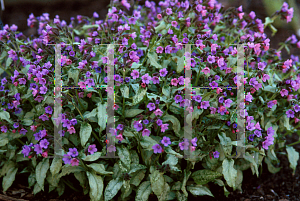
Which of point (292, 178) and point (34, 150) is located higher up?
point (34, 150)

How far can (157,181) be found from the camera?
1.98 meters

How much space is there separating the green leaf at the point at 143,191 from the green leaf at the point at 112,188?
13 cm

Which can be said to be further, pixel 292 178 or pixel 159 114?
pixel 292 178

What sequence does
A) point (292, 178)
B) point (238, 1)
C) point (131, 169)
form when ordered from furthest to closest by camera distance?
1. point (238, 1)
2. point (292, 178)
3. point (131, 169)

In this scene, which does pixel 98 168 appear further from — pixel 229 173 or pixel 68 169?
pixel 229 173

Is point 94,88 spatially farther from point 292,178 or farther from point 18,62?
point 292,178

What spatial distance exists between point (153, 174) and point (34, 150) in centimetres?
78

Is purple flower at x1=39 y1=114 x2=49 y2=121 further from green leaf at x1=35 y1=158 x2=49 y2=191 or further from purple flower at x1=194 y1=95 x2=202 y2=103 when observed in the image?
purple flower at x1=194 y1=95 x2=202 y2=103

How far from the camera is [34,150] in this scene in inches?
76.6

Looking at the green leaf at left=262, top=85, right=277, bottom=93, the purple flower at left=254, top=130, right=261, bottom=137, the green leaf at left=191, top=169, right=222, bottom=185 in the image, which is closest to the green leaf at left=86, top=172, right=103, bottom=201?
the green leaf at left=191, top=169, right=222, bottom=185

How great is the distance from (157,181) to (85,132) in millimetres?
563

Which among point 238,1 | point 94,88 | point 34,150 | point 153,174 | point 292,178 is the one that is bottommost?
point 292,178

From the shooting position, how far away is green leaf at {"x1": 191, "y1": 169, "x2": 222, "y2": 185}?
6.86 feet

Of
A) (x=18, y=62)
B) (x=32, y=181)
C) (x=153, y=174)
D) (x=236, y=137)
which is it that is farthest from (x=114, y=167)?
(x=18, y=62)
